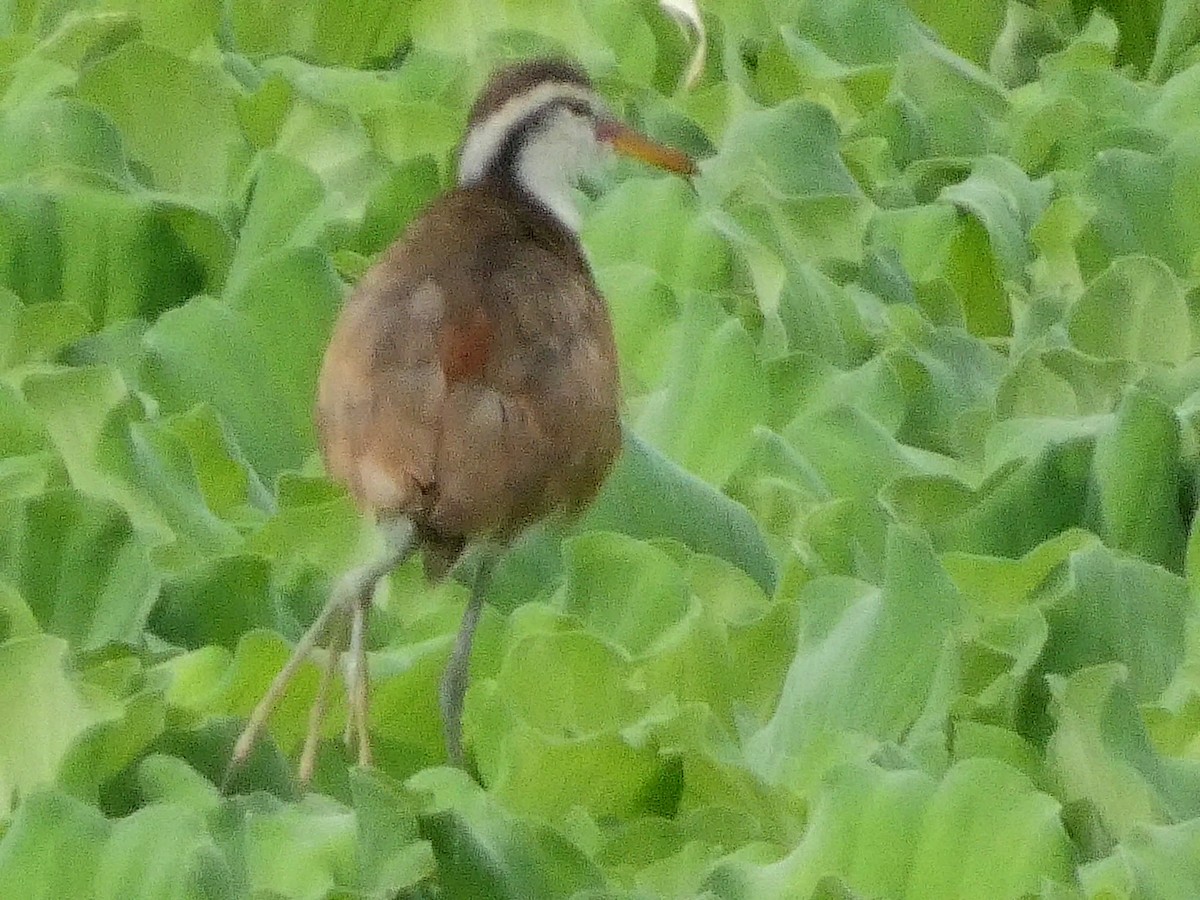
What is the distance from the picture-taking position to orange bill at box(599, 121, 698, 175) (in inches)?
110

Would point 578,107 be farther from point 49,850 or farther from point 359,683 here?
point 49,850

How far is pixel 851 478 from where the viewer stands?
9.05 feet

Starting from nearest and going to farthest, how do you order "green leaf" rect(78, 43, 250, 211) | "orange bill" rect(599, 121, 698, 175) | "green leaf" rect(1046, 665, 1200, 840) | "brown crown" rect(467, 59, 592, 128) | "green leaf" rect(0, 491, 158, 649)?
1. "green leaf" rect(1046, 665, 1200, 840)
2. "green leaf" rect(0, 491, 158, 649)
3. "brown crown" rect(467, 59, 592, 128)
4. "orange bill" rect(599, 121, 698, 175)
5. "green leaf" rect(78, 43, 250, 211)

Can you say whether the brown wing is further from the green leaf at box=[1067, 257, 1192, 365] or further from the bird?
the green leaf at box=[1067, 257, 1192, 365]

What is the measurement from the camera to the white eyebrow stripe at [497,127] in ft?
8.74

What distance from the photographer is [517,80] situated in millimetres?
2688

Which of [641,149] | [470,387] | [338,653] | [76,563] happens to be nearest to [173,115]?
[641,149]

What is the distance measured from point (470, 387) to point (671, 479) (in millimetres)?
503

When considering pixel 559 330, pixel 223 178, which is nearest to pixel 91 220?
pixel 223 178

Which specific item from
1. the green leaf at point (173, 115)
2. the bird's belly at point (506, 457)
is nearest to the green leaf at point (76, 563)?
the bird's belly at point (506, 457)

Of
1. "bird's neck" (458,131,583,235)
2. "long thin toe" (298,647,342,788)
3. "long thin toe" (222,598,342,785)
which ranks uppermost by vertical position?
"bird's neck" (458,131,583,235)

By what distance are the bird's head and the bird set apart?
3 centimetres

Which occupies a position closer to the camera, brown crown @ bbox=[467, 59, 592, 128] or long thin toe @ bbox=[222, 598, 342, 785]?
long thin toe @ bbox=[222, 598, 342, 785]

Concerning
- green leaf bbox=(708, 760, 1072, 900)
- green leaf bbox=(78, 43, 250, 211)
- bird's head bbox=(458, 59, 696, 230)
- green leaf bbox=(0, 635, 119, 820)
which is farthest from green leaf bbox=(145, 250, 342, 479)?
green leaf bbox=(708, 760, 1072, 900)
